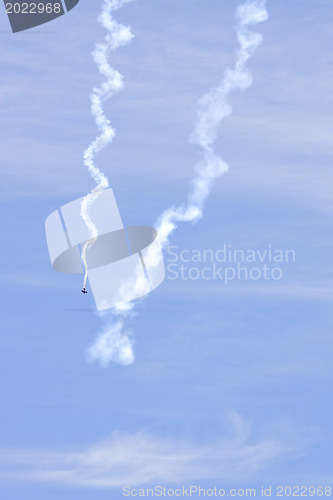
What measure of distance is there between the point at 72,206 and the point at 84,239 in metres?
4.30

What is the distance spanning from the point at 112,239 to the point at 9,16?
31916 millimetres

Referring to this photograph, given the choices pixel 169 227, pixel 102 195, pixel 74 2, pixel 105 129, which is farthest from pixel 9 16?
pixel 169 227

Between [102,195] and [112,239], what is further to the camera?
[112,239]

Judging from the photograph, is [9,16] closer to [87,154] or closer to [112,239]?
[87,154]

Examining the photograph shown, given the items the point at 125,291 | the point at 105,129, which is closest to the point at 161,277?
the point at 125,291

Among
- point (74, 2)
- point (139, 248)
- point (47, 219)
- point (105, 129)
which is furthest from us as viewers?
point (139, 248)

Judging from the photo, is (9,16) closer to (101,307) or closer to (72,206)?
(72,206)

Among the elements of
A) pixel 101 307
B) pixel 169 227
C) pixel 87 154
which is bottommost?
pixel 101 307

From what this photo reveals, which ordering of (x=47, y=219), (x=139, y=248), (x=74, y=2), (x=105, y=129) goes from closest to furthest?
(x=74, y=2)
(x=105, y=129)
(x=47, y=219)
(x=139, y=248)

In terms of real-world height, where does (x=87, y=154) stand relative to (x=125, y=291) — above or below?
above

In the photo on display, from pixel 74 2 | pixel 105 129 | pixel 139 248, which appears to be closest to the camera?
pixel 74 2

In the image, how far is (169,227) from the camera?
96.6m

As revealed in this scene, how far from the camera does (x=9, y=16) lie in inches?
3469

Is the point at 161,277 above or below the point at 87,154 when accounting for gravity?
below
